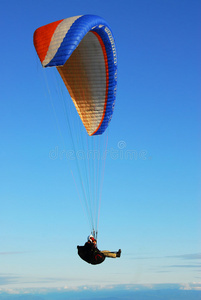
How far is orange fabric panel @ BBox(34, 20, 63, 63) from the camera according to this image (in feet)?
66.2

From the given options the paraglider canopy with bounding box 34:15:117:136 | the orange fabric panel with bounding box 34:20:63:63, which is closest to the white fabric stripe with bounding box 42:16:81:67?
the orange fabric panel with bounding box 34:20:63:63

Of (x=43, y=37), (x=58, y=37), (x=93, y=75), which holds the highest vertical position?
(x=93, y=75)

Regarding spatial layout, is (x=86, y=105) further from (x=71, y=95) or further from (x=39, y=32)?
(x=39, y=32)

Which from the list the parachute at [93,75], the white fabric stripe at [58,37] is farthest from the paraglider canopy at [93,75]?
the white fabric stripe at [58,37]

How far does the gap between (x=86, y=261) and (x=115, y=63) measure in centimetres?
852

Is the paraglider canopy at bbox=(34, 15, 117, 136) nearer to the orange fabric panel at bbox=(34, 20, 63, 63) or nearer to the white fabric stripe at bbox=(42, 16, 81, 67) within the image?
the orange fabric panel at bbox=(34, 20, 63, 63)

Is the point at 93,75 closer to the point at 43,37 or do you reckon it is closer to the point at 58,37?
the point at 43,37

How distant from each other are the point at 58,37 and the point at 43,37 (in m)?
0.74

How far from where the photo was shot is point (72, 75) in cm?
2403

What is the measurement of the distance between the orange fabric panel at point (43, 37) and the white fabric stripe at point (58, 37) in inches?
6.4

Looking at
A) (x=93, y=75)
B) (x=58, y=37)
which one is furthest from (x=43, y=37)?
(x=93, y=75)

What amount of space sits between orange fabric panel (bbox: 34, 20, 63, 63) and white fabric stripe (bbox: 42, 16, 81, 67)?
164 mm

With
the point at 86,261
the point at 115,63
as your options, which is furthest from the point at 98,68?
the point at 86,261

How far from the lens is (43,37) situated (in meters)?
20.8
